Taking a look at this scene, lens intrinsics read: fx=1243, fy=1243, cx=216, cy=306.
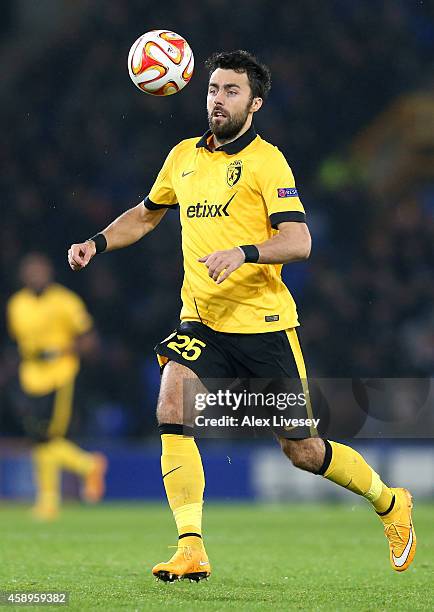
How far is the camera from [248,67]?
5.19m

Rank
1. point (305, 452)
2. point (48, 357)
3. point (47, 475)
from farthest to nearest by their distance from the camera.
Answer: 1. point (48, 357)
2. point (47, 475)
3. point (305, 452)

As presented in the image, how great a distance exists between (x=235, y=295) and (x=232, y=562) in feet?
5.28

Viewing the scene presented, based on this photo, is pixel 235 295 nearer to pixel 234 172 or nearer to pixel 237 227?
pixel 237 227

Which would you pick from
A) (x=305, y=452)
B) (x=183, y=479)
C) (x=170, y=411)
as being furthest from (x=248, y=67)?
(x=183, y=479)

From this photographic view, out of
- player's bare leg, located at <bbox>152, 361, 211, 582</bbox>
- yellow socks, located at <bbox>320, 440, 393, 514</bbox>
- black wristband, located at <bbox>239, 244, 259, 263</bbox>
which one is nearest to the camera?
black wristband, located at <bbox>239, 244, 259, 263</bbox>

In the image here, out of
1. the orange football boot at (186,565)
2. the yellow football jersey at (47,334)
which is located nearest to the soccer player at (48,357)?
the yellow football jersey at (47,334)

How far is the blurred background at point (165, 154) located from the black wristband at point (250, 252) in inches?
290

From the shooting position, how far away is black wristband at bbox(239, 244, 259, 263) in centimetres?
467

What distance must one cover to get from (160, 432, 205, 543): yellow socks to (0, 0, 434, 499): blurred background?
7.01m

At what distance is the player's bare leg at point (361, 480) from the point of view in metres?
5.09

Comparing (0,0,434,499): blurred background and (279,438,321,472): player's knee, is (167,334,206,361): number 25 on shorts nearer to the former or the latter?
(279,438,321,472): player's knee

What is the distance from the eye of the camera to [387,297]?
43.3ft

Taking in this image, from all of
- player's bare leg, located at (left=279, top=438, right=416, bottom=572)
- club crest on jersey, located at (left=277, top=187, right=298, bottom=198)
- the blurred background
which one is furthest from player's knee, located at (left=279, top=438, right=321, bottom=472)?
the blurred background

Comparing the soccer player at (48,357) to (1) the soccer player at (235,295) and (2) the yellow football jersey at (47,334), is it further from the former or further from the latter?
(1) the soccer player at (235,295)
